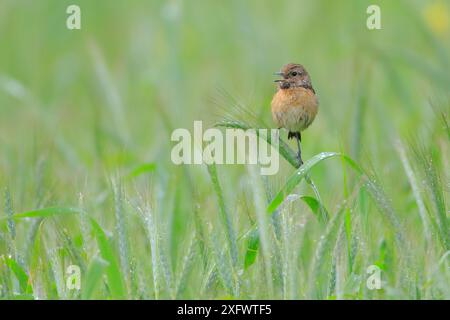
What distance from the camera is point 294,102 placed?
15.2 feet

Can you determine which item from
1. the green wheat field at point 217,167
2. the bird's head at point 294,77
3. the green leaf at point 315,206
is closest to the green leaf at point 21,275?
the green wheat field at point 217,167

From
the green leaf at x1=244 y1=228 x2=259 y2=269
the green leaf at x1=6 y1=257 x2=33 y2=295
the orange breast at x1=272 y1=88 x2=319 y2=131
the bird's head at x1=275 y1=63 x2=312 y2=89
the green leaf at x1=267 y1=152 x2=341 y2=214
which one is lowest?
the green leaf at x1=6 y1=257 x2=33 y2=295

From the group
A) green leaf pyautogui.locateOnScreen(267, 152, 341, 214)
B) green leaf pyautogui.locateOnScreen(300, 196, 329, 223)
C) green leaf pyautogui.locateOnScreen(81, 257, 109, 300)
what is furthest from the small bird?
green leaf pyautogui.locateOnScreen(81, 257, 109, 300)

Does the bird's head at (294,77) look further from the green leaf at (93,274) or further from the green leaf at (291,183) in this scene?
the green leaf at (93,274)

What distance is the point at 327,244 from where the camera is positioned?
3.64m

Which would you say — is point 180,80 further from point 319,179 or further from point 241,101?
point 241,101

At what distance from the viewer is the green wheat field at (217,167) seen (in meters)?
3.78

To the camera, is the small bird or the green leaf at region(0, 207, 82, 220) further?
the small bird

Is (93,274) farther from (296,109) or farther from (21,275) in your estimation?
(296,109)

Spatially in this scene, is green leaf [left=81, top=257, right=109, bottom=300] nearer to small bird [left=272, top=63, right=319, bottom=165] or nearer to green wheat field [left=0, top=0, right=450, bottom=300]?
green wheat field [left=0, top=0, right=450, bottom=300]

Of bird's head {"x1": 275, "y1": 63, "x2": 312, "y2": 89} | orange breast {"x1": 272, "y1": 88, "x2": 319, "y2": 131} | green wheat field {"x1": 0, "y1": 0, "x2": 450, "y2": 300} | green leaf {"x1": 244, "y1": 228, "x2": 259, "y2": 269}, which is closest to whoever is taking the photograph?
green wheat field {"x1": 0, "y1": 0, "x2": 450, "y2": 300}

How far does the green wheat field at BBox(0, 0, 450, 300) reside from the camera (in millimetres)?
3783
